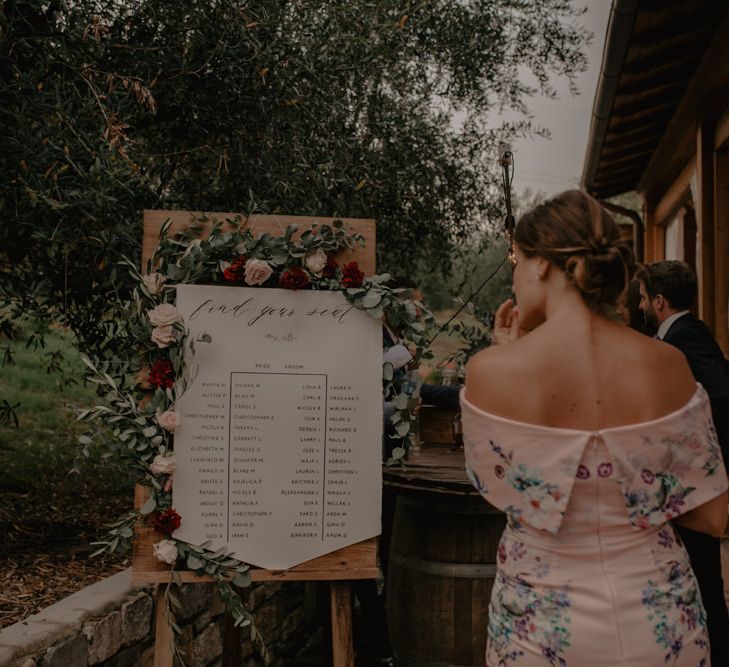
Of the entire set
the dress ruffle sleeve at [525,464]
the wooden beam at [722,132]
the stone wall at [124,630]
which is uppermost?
the wooden beam at [722,132]

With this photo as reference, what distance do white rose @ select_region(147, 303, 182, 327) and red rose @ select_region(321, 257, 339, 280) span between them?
516 millimetres

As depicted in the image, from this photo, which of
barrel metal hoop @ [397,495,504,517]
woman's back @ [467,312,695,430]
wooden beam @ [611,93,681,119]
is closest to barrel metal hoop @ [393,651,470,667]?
barrel metal hoop @ [397,495,504,517]

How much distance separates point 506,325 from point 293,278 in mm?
841

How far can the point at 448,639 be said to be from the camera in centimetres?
327

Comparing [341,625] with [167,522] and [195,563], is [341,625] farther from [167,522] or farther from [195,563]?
[167,522]

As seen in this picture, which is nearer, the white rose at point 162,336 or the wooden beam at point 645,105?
the white rose at point 162,336

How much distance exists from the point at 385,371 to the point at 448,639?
3.89 feet

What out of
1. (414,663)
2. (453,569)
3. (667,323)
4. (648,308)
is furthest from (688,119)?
(414,663)

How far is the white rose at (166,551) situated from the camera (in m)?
2.57

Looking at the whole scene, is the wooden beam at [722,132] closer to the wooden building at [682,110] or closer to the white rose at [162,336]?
the wooden building at [682,110]

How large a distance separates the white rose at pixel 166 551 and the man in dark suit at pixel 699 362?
1.92m

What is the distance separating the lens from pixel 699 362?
328 cm

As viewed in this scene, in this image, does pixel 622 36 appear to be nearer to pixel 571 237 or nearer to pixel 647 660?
pixel 571 237

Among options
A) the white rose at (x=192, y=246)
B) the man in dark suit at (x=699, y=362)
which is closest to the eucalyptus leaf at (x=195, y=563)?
the white rose at (x=192, y=246)
